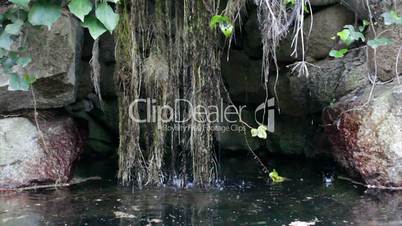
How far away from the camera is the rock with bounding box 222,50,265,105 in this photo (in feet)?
16.5


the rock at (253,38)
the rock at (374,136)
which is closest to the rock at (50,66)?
the rock at (253,38)

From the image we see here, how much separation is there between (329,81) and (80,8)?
2.46m

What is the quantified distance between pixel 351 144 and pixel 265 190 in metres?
0.72

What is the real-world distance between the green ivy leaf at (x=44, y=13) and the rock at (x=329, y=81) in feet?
7.72

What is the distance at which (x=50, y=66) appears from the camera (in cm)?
396

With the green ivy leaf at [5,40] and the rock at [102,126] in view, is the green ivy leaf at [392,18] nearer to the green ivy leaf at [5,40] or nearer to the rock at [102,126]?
the green ivy leaf at [5,40]

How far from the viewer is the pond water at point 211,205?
3043 mm

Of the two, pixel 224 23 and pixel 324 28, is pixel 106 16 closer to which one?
pixel 224 23

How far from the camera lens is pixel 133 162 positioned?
4.10 meters

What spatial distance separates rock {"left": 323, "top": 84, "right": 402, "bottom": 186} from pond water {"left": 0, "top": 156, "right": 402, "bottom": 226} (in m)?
0.16

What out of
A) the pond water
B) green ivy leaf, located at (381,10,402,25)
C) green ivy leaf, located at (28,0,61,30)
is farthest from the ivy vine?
green ivy leaf, located at (381,10,402,25)

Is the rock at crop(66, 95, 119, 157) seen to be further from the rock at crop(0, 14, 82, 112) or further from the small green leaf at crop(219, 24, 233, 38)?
the small green leaf at crop(219, 24, 233, 38)

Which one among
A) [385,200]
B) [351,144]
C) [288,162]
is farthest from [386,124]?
[288,162]

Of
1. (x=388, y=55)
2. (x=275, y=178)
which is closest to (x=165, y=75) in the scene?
(x=275, y=178)
